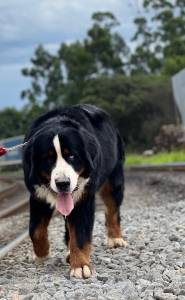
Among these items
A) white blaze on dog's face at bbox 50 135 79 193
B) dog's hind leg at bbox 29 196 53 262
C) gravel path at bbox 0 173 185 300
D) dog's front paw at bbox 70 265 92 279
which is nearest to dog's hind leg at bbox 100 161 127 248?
gravel path at bbox 0 173 185 300

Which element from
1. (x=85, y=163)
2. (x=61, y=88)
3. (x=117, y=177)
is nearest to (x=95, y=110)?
(x=117, y=177)

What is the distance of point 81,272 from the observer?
6.10m

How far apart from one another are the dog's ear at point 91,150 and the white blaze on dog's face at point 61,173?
0.62 ft

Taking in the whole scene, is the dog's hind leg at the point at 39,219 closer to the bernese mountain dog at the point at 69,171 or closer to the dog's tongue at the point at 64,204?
the bernese mountain dog at the point at 69,171

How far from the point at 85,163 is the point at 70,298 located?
1.21m

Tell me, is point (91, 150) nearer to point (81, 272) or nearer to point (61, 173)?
point (61, 173)

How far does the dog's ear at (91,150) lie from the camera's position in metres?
6.02

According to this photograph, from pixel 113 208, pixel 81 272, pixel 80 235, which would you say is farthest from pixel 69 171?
pixel 113 208

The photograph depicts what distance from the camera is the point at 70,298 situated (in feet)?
17.2

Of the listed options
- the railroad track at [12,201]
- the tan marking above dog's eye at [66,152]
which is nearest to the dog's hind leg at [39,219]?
the tan marking above dog's eye at [66,152]

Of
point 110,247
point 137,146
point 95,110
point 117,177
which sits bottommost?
point 137,146

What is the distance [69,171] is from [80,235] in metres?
0.72

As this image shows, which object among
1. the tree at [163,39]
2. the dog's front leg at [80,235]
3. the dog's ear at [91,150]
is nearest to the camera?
the dog's ear at [91,150]

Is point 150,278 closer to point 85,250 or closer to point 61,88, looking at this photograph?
point 85,250
